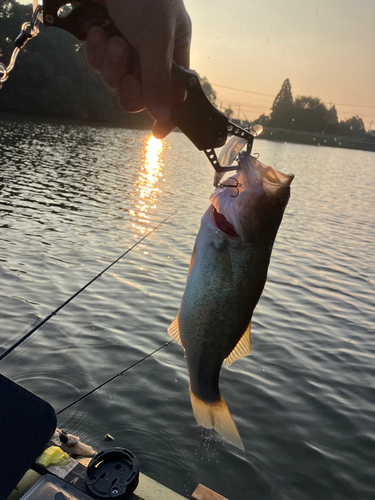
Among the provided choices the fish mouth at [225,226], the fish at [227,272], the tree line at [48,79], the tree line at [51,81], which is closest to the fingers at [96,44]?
the fish at [227,272]

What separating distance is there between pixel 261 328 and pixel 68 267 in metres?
4.40

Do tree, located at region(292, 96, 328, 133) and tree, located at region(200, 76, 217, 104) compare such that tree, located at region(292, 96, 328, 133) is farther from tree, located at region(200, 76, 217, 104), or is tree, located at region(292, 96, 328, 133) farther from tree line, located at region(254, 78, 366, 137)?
tree, located at region(200, 76, 217, 104)

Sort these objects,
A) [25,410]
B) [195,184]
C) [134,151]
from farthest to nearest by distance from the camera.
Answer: [134,151] < [195,184] < [25,410]

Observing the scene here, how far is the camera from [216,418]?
2389 mm

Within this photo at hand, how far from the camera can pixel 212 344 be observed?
7.88ft

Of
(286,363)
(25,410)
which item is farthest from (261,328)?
(25,410)

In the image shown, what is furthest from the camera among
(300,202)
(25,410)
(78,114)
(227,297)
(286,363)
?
(78,114)

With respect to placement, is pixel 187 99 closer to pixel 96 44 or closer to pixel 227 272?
pixel 96 44

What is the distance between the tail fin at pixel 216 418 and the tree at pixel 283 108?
143m

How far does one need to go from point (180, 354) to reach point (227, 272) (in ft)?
15.4

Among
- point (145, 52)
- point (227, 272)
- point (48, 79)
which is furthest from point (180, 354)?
point (48, 79)

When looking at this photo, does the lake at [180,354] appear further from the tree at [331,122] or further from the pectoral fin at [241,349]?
the tree at [331,122]

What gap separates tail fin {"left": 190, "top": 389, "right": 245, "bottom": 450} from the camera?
2367 millimetres

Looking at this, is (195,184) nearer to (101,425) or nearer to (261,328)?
(261,328)
